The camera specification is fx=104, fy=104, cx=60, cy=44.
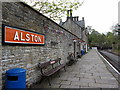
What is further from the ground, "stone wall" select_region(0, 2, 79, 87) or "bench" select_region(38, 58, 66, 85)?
"stone wall" select_region(0, 2, 79, 87)

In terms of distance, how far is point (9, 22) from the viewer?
295cm

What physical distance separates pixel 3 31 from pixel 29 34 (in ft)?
3.59

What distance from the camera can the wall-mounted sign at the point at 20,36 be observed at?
2.85 metres

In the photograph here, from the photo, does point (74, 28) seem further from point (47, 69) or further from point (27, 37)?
point (27, 37)

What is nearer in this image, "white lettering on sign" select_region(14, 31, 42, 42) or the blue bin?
the blue bin

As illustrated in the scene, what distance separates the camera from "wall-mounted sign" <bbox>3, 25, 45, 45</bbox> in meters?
2.85

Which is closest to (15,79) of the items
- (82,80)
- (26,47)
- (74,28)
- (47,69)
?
(26,47)

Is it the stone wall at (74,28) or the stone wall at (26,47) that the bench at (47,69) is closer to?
the stone wall at (26,47)

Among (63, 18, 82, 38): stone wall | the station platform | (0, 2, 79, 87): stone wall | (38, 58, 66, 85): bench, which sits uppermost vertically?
(63, 18, 82, 38): stone wall

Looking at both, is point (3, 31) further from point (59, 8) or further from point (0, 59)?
point (59, 8)

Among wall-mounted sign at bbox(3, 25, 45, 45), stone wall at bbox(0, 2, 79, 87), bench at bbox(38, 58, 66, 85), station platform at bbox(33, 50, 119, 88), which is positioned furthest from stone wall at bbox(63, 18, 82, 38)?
wall-mounted sign at bbox(3, 25, 45, 45)

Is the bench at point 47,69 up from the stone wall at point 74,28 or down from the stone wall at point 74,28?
down

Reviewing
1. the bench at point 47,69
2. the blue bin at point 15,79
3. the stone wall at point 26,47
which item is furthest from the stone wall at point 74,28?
the blue bin at point 15,79

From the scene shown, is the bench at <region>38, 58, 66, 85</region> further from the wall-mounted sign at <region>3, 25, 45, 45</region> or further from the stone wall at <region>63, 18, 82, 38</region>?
the stone wall at <region>63, 18, 82, 38</region>
